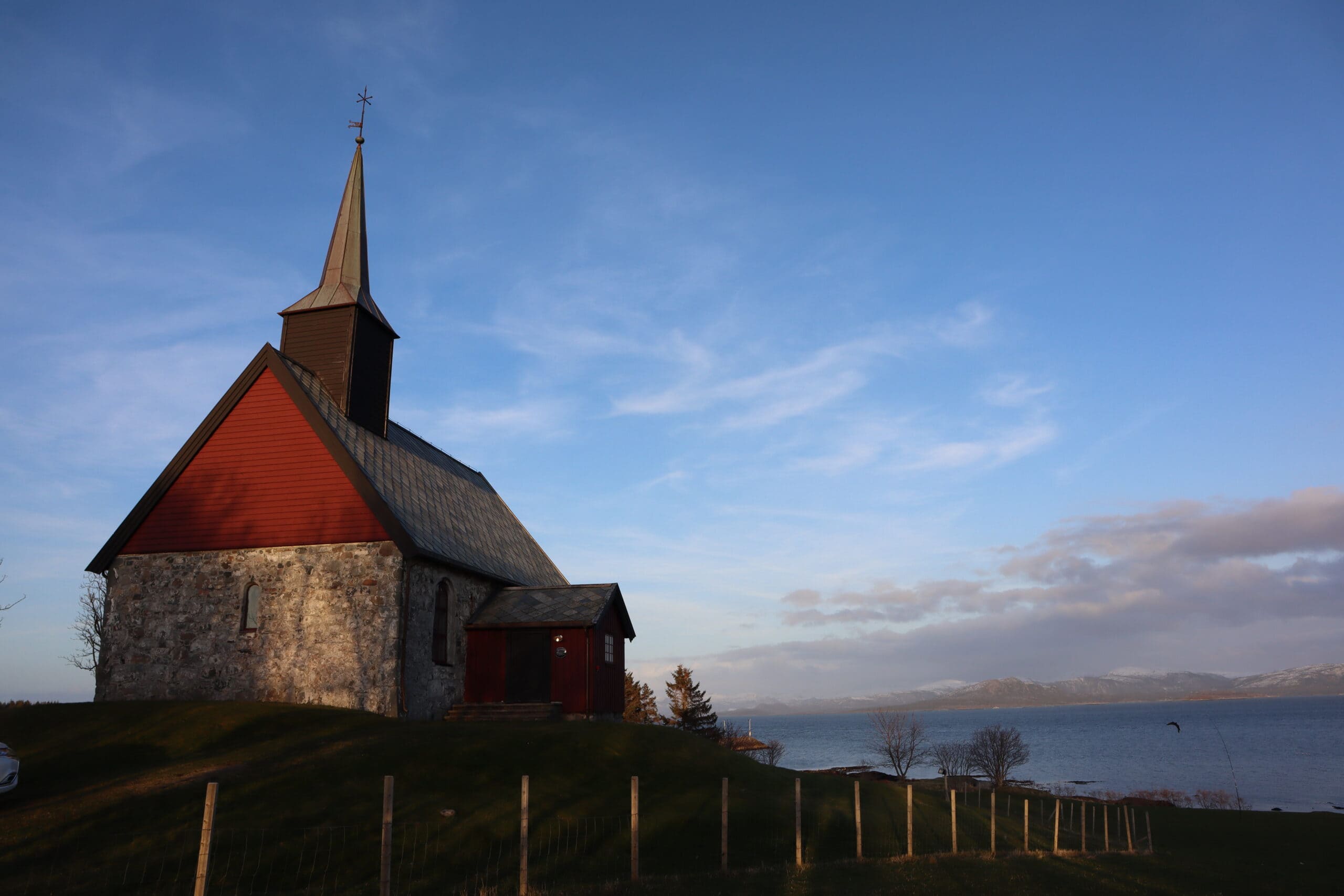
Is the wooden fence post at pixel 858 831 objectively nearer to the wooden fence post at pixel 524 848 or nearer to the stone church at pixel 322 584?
the wooden fence post at pixel 524 848

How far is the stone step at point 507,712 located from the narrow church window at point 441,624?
1571 mm

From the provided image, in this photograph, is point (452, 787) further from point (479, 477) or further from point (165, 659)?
point (479, 477)

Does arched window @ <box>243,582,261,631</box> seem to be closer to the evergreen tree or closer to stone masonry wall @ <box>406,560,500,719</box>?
stone masonry wall @ <box>406,560,500,719</box>

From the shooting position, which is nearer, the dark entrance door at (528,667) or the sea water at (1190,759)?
the dark entrance door at (528,667)

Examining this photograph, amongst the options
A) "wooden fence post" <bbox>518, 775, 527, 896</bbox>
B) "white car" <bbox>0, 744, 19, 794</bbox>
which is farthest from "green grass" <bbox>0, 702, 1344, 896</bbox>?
"wooden fence post" <bbox>518, 775, 527, 896</bbox>

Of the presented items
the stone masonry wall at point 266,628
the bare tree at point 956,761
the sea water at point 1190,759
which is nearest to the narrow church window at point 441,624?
the stone masonry wall at point 266,628

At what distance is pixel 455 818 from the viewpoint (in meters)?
16.4

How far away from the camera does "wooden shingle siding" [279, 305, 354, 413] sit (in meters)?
29.7

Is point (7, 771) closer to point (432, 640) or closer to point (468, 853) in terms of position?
point (468, 853)

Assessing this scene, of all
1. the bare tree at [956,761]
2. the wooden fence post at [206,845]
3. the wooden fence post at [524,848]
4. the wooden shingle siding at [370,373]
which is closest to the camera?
the wooden fence post at [206,845]

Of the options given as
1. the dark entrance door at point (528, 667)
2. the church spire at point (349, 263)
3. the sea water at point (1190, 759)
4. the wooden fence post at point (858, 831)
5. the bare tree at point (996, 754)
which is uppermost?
the church spire at point (349, 263)

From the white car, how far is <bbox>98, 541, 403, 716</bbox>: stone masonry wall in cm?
878

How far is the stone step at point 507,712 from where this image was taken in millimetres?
26453

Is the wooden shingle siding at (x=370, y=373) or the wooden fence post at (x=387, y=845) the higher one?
the wooden shingle siding at (x=370, y=373)
